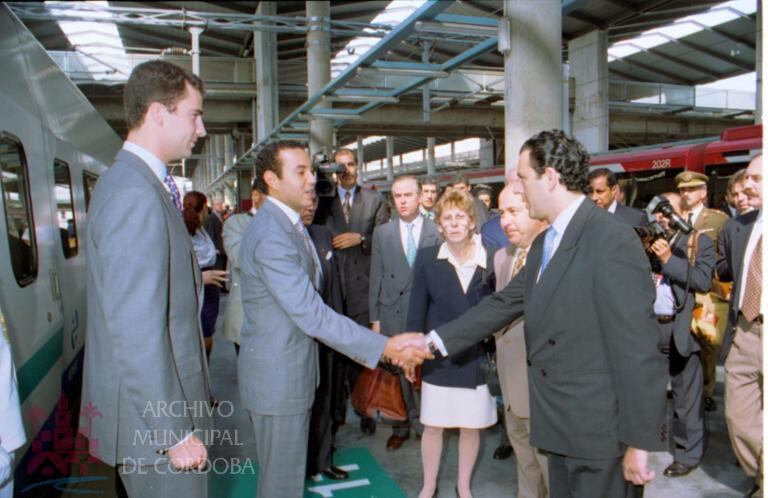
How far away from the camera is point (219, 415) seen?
498 centimetres

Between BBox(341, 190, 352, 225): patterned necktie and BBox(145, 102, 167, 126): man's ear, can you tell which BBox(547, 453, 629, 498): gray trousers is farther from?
BBox(341, 190, 352, 225): patterned necktie

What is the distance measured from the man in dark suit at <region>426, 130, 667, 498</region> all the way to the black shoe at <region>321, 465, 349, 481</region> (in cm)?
186

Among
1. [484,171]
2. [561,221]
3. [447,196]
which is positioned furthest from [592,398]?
[484,171]

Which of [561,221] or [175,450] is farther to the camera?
[561,221]

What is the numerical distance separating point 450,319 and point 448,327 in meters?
0.47

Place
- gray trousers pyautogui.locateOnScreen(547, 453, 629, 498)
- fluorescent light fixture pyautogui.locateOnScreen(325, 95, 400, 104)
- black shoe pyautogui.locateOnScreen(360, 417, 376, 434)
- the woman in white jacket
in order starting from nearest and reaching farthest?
the woman in white jacket < gray trousers pyautogui.locateOnScreen(547, 453, 629, 498) < black shoe pyautogui.locateOnScreen(360, 417, 376, 434) < fluorescent light fixture pyautogui.locateOnScreen(325, 95, 400, 104)

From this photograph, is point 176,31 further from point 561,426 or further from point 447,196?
point 561,426

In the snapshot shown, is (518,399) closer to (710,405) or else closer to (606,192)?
(606,192)

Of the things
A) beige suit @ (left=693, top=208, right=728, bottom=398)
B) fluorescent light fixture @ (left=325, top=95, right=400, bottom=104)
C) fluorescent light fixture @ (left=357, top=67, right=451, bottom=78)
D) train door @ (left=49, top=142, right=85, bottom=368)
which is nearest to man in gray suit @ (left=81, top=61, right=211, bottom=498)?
train door @ (left=49, top=142, right=85, bottom=368)

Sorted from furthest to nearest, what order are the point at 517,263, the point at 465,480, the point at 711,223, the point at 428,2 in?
the point at 711,223, the point at 428,2, the point at 465,480, the point at 517,263

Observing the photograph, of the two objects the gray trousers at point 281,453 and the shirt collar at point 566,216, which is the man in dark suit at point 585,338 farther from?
the gray trousers at point 281,453

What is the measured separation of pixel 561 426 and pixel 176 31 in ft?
90.1

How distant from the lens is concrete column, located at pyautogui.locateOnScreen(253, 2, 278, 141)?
1845 centimetres

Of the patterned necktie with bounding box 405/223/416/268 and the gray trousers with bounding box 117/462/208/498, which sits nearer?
the gray trousers with bounding box 117/462/208/498
